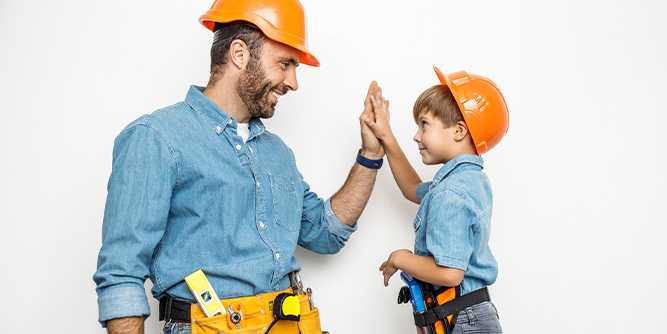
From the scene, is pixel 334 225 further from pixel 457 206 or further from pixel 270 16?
pixel 270 16

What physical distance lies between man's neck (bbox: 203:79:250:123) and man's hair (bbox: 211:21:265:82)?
39 mm

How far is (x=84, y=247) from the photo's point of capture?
2.55 metres

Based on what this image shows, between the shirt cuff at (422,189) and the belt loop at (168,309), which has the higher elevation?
the shirt cuff at (422,189)

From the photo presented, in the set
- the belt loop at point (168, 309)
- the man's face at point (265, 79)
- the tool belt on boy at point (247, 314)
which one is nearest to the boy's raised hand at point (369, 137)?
the man's face at point (265, 79)

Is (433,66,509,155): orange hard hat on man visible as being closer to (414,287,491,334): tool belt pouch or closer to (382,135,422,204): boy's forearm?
(382,135,422,204): boy's forearm

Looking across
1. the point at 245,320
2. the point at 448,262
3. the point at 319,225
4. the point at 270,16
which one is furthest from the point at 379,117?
the point at 245,320

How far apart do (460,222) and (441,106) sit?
1.41 ft

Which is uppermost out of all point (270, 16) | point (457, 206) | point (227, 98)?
point (270, 16)

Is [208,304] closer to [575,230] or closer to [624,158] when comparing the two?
[575,230]

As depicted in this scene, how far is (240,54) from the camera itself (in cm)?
214

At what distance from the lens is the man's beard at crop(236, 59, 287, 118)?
2.13 m

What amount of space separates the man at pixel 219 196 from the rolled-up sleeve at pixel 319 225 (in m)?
0.07

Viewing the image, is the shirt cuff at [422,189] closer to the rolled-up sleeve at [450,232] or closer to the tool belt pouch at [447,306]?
the rolled-up sleeve at [450,232]

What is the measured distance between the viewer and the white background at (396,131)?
2.56 meters
